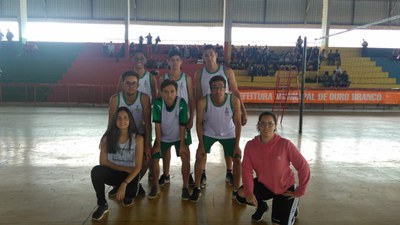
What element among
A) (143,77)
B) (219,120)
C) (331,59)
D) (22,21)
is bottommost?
(219,120)

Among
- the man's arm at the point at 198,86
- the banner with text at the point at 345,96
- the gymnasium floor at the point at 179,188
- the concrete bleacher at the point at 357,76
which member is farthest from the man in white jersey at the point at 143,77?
the concrete bleacher at the point at 357,76

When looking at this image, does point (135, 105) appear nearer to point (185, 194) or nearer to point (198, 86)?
point (198, 86)

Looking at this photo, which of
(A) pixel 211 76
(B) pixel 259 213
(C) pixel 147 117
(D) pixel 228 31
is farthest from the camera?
(D) pixel 228 31

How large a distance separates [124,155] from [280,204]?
1694 mm

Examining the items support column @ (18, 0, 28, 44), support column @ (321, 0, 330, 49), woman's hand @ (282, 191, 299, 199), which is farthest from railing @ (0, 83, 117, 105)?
woman's hand @ (282, 191, 299, 199)

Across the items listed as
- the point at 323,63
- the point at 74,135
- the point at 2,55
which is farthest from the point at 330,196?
the point at 2,55

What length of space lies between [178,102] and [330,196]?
2.16 metres

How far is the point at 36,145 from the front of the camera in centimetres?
704

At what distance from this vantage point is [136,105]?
4.09 meters

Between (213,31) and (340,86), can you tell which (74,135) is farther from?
(213,31)

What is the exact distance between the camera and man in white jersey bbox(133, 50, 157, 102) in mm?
4738

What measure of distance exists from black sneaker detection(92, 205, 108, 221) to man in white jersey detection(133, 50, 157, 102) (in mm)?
1747

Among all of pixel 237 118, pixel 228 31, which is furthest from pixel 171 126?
pixel 228 31

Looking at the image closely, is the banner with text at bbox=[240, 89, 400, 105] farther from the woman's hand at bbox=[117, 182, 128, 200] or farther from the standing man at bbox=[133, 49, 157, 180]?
the woman's hand at bbox=[117, 182, 128, 200]
